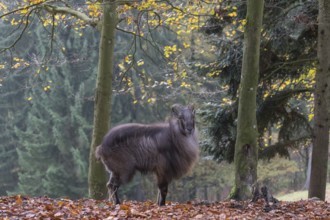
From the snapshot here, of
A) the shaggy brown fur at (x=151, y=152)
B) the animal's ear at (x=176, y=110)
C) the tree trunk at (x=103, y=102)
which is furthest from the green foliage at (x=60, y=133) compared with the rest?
the animal's ear at (x=176, y=110)

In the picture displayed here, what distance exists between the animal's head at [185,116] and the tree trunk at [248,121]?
3.25 ft

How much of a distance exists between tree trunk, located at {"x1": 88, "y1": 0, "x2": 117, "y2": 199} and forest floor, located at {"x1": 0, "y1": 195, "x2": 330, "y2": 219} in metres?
2.38

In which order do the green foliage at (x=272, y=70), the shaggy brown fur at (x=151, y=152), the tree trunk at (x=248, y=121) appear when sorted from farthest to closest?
the green foliage at (x=272, y=70)
the shaggy brown fur at (x=151, y=152)
the tree trunk at (x=248, y=121)

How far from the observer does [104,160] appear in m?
9.87

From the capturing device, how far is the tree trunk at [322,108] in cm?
1097

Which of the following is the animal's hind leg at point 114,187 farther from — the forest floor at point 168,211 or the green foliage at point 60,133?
the green foliage at point 60,133

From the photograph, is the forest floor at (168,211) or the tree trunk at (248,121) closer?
the forest floor at (168,211)

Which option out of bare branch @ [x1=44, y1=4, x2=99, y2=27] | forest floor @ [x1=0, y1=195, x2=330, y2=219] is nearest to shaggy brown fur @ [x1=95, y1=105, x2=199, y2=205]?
forest floor @ [x1=0, y1=195, x2=330, y2=219]

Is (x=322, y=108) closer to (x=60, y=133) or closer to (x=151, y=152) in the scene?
(x=151, y=152)

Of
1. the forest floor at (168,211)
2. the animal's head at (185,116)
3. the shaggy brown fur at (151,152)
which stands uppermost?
the animal's head at (185,116)

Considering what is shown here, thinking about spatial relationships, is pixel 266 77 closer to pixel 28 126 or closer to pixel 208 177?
pixel 208 177

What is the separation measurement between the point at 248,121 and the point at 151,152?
6.48ft

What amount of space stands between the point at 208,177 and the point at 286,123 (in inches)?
923

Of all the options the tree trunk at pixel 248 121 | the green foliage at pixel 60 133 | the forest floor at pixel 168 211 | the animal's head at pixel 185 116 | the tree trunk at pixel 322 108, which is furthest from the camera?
the green foliage at pixel 60 133
